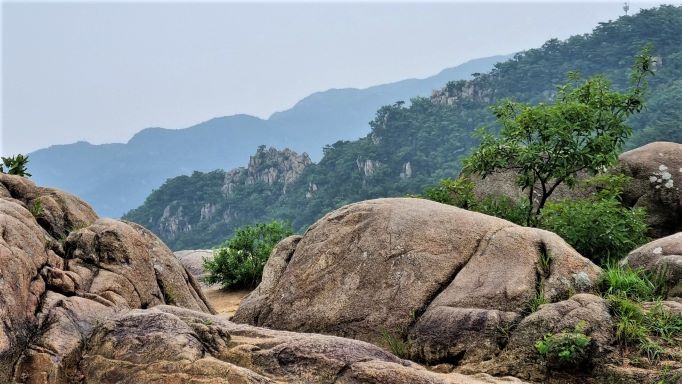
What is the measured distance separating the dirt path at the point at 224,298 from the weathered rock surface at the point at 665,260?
8771mm

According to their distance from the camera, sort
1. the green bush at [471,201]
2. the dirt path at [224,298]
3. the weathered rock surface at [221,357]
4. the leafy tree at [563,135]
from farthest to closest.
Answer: the dirt path at [224,298] < the green bush at [471,201] < the leafy tree at [563,135] < the weathered rock surface at [221,357]

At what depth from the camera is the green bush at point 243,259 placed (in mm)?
18516

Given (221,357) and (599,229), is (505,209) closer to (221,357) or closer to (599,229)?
(599,229)

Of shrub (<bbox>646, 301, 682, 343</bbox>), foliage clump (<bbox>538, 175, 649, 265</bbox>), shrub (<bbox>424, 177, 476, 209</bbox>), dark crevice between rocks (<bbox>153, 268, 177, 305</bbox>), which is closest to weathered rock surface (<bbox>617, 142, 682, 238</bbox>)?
foliage clump (<bbox>538, 175, 649, 265</bbox>)

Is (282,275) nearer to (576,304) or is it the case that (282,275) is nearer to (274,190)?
(576,304)

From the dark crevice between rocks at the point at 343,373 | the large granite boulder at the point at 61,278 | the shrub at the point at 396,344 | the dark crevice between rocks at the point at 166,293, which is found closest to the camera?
the dark crevice between rocks at the point at 343,373

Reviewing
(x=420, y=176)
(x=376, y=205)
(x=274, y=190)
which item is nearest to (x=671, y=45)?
(x=420, y=176)

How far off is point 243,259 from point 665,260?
12.5m

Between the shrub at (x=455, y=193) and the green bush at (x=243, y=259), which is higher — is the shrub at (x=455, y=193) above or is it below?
above

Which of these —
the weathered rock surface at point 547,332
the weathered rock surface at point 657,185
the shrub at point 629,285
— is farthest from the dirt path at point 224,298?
the weathered rock surface at point 657,185

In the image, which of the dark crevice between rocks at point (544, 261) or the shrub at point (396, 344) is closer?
the shrub at point (396, 344)

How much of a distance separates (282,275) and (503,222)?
361cm

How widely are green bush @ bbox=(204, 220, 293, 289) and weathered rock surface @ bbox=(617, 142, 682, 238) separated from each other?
32.3 feet

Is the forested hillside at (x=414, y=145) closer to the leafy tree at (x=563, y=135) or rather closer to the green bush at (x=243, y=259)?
the green bush at (x=243, y=259)
